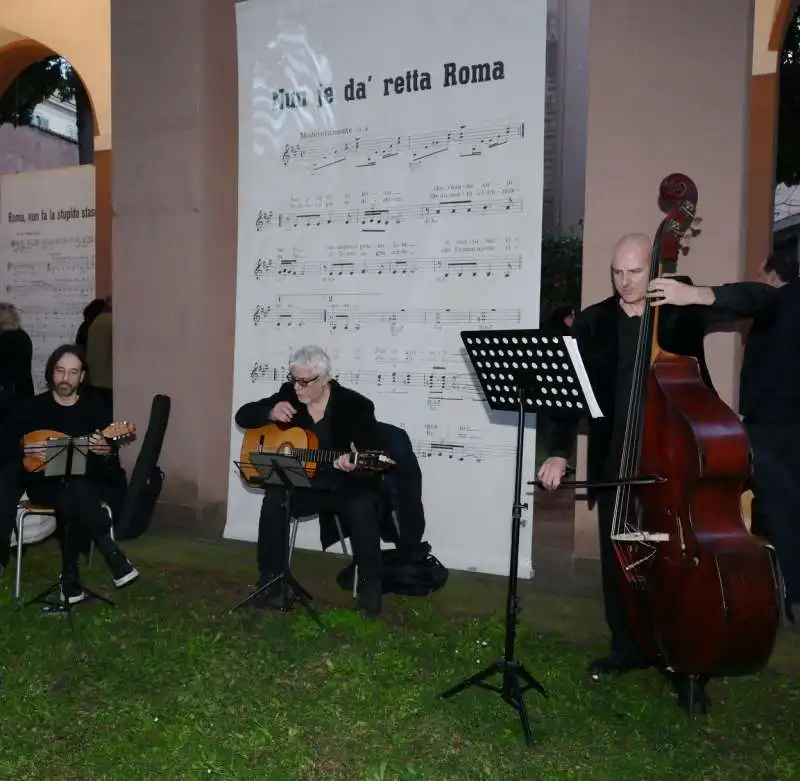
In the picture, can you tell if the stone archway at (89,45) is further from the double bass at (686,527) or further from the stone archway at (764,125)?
the double bass at (686,527)

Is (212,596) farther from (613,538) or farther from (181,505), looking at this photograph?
(613,538)

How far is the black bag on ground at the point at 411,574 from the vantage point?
14.3 ft

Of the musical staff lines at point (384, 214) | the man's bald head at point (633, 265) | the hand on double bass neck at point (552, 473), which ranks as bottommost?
the hand on double bass neck at point (552, 473)

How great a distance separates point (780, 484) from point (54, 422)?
3.32 m

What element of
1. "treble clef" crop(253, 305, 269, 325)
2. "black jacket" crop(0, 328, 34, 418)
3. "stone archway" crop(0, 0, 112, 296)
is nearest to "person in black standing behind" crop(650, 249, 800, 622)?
"treble clef" crop(253, 305, 269, 325)

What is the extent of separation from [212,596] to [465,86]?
2778 mm

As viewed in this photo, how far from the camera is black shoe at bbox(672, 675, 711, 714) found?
3064 millimetres

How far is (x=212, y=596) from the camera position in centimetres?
441

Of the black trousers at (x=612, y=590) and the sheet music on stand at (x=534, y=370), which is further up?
the sheet music on stand at (x=534, y=370)

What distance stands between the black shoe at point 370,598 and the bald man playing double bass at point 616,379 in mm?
1068

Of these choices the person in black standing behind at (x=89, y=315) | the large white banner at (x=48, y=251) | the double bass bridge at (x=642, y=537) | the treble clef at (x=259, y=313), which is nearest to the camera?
the double bass bridge at (x=642, y=537)

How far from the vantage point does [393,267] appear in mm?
4809

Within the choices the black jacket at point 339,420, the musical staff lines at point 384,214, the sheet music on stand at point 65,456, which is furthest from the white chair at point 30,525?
the musical staff lines at point 384,214

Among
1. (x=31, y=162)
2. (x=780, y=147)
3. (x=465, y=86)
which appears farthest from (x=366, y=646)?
(x=31, y=162)
